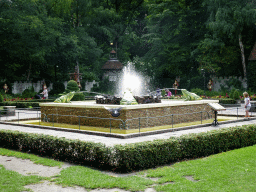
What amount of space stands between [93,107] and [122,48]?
124ft

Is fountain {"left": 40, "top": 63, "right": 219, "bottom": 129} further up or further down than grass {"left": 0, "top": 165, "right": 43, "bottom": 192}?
further up

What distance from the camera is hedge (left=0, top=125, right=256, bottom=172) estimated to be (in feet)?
28.7

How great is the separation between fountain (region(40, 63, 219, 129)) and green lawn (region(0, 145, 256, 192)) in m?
5.04

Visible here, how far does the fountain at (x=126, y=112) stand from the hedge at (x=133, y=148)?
11.2 ft

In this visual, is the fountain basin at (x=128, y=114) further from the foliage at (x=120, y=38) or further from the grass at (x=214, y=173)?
the foliage at (x=120, y=38)

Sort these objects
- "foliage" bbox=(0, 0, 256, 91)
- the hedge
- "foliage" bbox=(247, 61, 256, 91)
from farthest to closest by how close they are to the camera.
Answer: "foliage" bbox=(0, 0, 256, 91) → "foliage" bbox=(247, 61, 256, 91) → the hedge

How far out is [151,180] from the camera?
761cm

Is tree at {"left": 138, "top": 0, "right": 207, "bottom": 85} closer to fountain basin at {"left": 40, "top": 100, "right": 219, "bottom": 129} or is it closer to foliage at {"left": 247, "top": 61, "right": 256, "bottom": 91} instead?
foliage at {"left": 247, "top": 61, "right": 256, "bottom": 91}

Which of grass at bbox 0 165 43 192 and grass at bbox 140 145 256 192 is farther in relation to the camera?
grass at bbox 0 165 43 192

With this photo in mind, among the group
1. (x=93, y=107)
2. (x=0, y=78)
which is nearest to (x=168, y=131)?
(x=93, y=107)

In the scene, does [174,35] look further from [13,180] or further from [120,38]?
[13,180]

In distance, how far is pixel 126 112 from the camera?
1448cm

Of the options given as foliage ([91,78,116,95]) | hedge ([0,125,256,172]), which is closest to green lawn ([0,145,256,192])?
hedge ([0,125,256,172])

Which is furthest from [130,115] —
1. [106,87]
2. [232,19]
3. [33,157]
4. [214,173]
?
[106,87]
